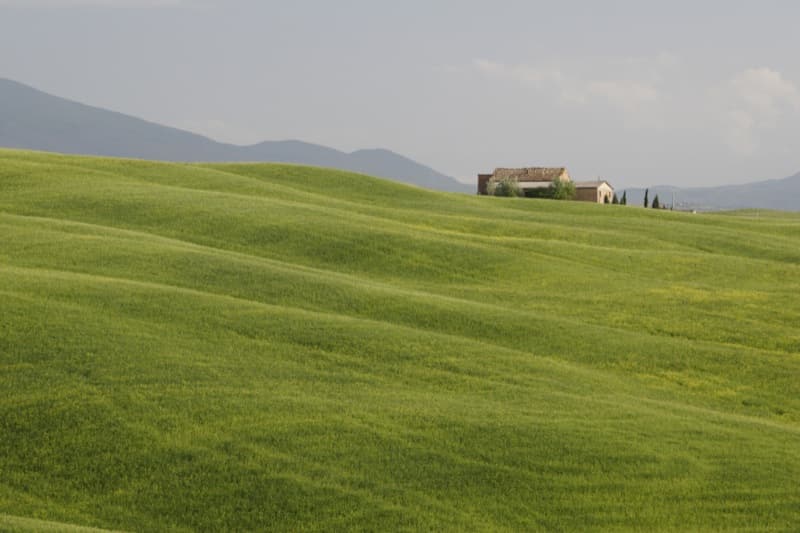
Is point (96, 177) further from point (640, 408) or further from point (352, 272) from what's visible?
point (640, 408)

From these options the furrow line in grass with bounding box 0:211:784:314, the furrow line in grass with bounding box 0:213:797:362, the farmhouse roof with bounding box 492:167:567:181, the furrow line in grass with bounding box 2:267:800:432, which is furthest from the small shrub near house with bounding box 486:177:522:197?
the furrow line in grass with bounding box 2:267:800:432

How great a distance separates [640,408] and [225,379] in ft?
30.9

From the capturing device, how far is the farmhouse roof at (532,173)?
13788 cm

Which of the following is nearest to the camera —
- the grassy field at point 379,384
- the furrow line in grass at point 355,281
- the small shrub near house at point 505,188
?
the grassy field at point 379,384

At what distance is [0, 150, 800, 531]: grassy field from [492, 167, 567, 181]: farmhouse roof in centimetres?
9505

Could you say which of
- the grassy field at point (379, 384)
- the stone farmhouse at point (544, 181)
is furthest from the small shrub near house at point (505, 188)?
the grassy field at point (379, 384)

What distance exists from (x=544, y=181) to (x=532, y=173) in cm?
532

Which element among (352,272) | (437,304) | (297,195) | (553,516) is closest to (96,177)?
(297,195)

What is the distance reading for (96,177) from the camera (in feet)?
185

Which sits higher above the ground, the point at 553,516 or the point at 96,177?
the point at 96,177

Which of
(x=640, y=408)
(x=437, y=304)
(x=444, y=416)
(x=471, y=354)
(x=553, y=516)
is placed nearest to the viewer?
(x=553, y=516)

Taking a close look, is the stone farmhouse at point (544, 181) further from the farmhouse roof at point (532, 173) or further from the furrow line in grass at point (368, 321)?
the furrow line in grass at point (368, 321)

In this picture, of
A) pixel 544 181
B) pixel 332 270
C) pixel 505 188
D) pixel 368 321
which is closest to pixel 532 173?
pixel 544 181

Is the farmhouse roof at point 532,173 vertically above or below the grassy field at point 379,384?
above
